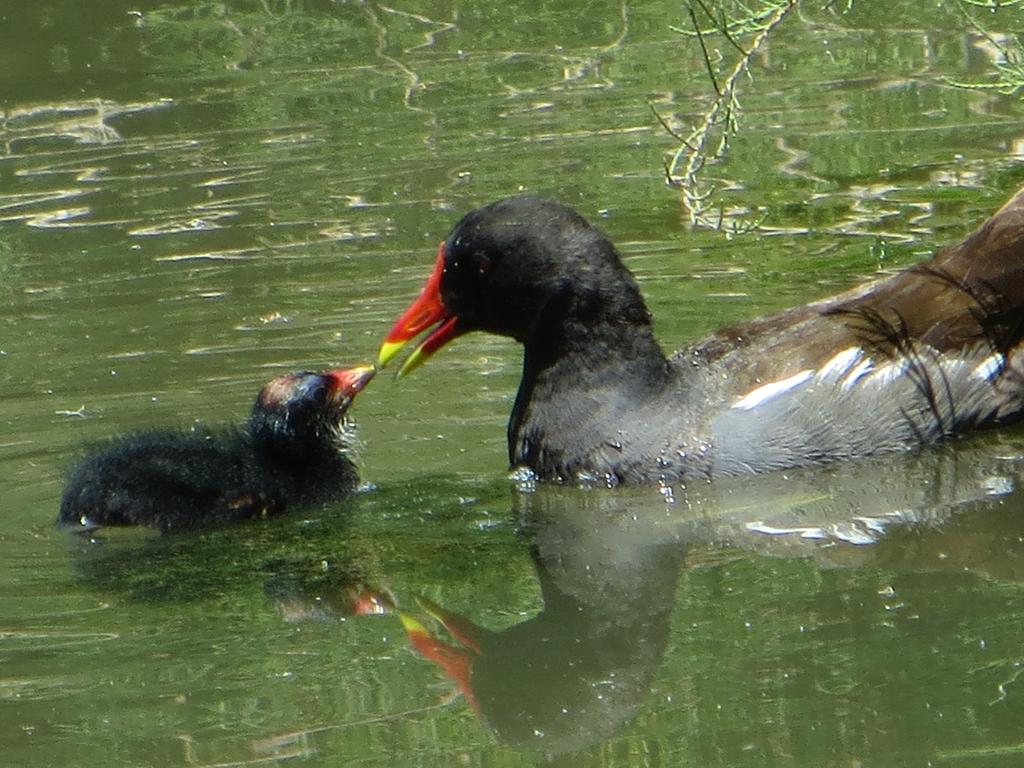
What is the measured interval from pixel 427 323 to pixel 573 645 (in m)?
2.14

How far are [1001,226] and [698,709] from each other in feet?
10.3

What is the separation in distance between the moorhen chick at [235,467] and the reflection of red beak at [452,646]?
123 centimetres

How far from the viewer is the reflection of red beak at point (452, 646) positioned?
496 centimetres

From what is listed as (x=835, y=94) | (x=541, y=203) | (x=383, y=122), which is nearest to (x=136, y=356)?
(x=541, y=203)

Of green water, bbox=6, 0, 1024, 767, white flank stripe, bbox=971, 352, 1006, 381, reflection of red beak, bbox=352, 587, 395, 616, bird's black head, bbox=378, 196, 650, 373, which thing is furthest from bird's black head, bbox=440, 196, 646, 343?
reflection of red beak, bbox=352, 587, 395, 616

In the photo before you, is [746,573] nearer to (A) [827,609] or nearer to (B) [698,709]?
(A) [827,609]

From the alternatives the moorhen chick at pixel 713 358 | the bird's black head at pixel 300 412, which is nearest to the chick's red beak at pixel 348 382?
the bird's black head at pixel 300 412

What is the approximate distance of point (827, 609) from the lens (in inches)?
204

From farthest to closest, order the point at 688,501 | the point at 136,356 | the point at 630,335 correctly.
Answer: the point at 136,356 < the point at 630,335 < the point at 688,501

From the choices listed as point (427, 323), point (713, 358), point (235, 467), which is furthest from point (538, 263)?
point (235, 467)

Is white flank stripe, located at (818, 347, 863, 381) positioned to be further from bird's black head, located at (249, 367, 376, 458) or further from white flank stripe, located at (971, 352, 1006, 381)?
bird's black head, located at (249, 367, 376, 458)

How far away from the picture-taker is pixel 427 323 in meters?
7.08

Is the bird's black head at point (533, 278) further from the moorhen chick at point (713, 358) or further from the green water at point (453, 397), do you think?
the green water at point (453, 397)

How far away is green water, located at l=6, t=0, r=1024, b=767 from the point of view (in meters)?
4.69
